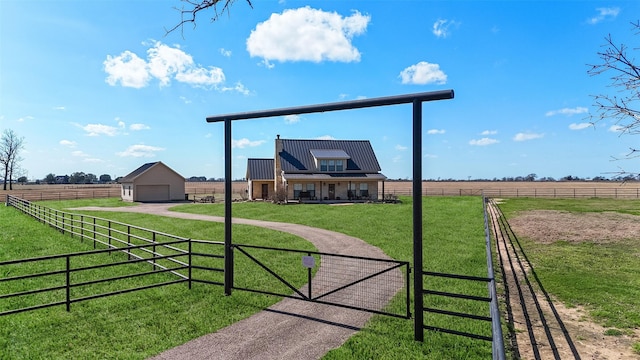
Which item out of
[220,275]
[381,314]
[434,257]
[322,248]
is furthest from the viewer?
[322,248]

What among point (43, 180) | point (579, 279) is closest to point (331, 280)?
point (579, 279)

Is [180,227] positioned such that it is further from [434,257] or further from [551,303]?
[551,303]

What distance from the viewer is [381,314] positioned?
738cm

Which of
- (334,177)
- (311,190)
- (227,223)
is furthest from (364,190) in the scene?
(227,223)

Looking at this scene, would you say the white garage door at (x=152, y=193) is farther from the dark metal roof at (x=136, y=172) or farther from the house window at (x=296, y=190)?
the house window at (x=296, y=190)

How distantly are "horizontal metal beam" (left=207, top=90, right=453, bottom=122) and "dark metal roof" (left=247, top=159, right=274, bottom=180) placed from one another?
120ft

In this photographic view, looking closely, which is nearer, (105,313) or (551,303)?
(105,313)

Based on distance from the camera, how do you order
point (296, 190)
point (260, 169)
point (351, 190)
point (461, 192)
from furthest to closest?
1. point (461, 192)
2. point (260, 169)
3. point (351, 190)
4. point (296, 190)

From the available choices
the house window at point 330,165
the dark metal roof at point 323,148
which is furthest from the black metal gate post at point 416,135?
the house window at point 330,165

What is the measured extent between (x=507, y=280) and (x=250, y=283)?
25.1 ft

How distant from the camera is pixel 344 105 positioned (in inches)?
289

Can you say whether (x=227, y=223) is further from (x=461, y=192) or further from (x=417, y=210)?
(x=461, y=192)

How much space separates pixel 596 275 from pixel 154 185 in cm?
4553

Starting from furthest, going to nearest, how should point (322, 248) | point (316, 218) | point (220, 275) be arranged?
point (316, 218), point (322, 248), point (220, 275)
